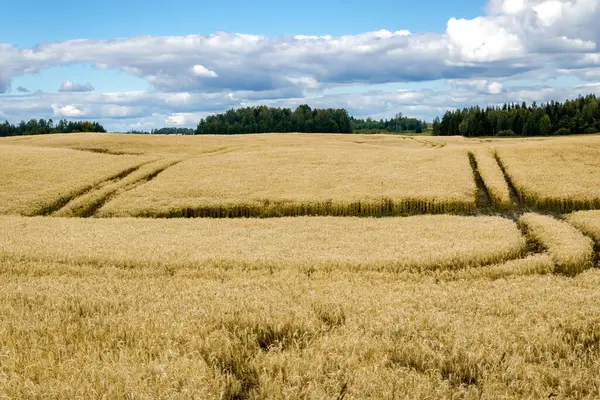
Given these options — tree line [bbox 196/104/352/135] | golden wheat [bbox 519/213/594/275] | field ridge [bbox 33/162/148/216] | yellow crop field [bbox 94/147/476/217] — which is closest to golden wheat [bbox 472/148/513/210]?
yellow crop field [bbox 94/147/476/217]

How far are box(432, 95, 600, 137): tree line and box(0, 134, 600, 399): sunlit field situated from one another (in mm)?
110696

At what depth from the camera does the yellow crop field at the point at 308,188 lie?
1380 inches

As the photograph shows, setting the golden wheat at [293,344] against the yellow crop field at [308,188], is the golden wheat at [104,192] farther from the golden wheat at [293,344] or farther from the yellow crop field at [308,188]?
the golden wheat at [293,344]

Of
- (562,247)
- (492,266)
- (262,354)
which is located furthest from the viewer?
(562,247)

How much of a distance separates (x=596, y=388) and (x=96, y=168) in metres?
49.8

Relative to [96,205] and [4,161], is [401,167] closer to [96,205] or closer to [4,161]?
[96,205]

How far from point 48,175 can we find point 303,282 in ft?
130

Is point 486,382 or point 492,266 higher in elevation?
point 486,382

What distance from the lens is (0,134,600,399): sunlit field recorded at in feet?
20.6

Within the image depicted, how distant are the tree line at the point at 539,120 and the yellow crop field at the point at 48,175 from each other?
125 meters

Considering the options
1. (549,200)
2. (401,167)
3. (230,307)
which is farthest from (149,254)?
(401,167)

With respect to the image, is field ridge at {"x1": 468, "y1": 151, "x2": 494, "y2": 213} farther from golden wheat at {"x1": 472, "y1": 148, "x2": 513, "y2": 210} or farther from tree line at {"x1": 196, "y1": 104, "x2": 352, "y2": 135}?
tree line at {"x1": 196, "y1": 104, "x2": 352, "y2": 135}

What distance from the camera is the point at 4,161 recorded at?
166 ft

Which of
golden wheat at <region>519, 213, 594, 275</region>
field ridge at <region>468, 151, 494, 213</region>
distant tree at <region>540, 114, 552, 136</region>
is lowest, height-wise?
golden wheat at <region>519, 213, 594, 275</region>
